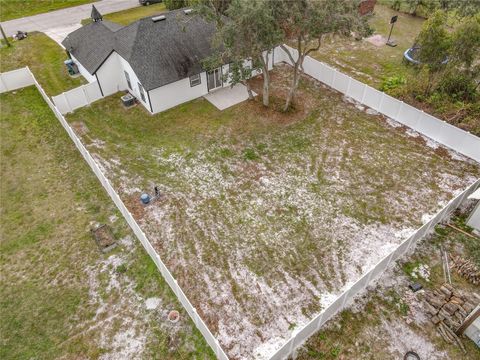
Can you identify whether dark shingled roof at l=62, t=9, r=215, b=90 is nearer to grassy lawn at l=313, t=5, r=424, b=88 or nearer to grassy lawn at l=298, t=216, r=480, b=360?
grassy lawn at l=313, t=5, r=424, b=88

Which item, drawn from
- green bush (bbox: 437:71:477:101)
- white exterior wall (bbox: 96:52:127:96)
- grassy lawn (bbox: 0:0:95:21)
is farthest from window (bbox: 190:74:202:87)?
grassy lawn (bbox: 0:0:95:21)

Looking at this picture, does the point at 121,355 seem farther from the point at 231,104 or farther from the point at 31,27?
the point at 31,27

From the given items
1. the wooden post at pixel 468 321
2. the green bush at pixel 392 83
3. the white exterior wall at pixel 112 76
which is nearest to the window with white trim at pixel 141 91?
the white exterior wall at pixel 112 76

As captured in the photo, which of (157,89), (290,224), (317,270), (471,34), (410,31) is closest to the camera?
(317,270)

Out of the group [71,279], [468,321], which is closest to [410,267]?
[468,321]

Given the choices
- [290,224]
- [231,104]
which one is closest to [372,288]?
[290,224]

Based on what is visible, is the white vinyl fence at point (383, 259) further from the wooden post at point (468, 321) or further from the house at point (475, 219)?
the wooden post at point (468, 321)
